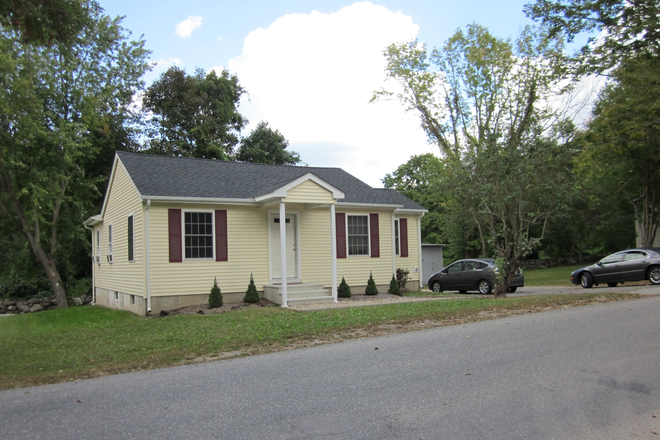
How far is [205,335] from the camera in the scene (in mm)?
9602

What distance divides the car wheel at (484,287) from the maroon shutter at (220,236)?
9321mm

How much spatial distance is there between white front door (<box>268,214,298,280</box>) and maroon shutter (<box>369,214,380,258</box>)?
2.97m

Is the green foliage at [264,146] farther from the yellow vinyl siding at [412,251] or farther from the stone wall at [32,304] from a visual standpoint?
the yellow vinyl siding at [412,251]

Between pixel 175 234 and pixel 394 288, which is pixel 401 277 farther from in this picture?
pixel 175 234

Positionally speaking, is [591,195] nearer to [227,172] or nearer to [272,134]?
[272,134]

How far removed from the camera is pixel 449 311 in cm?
1148

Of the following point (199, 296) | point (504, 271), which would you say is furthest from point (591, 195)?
point (199, 296)

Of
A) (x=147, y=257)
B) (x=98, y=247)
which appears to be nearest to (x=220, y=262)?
(x=147, y=257)

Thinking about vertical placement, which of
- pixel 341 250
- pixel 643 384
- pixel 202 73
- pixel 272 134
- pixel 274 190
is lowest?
pixel 643 384

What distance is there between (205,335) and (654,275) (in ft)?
49.5

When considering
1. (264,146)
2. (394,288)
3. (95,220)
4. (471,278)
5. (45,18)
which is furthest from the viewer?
(264,146)

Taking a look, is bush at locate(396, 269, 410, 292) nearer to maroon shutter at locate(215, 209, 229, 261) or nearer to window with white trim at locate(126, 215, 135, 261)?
maroon shutter at locate(215, 209, 229, 261)

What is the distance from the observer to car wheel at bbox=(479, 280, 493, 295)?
60.6 ft

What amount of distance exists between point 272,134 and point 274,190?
71.1 ft
